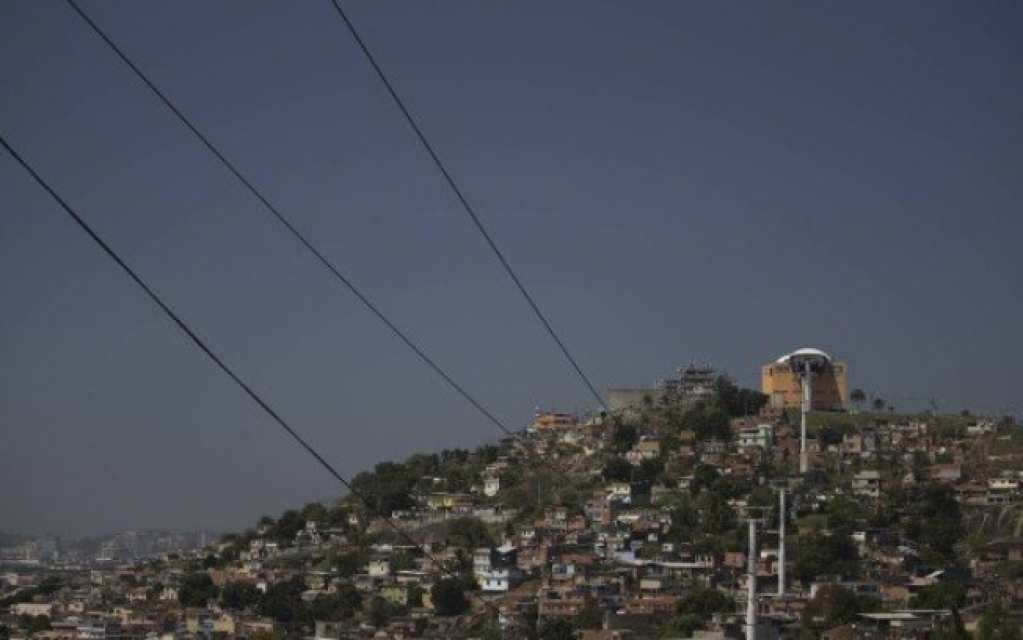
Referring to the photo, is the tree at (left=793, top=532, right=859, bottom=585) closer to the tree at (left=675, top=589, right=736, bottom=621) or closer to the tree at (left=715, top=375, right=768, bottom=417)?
the tree at (left=675, top=589, right=736, bottom=621)

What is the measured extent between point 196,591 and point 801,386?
67.6 feet

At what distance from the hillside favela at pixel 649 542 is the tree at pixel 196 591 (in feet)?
0.16

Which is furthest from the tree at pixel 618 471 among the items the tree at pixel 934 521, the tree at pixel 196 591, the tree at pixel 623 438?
the tree at pixel 196 591

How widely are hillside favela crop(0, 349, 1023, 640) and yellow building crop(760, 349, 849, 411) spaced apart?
95 millimetres

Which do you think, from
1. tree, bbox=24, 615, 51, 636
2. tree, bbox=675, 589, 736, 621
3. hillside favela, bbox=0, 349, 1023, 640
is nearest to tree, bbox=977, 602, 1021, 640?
hillside favela, bbox=0, 349, 1023, 640

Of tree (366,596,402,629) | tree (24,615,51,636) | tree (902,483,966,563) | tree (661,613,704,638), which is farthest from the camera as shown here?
tree (24,615,51,636)

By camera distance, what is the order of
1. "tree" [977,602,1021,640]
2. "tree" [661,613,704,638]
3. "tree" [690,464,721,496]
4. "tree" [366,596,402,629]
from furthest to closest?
"tree" [690,464,721,496] → "tree" [366,596,402,629] → "tree" [661,613,704,638] → "tree" [977,602,1021,640]

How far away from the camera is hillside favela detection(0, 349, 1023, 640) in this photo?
33.3 m

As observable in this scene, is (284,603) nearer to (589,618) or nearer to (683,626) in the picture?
(589,618)

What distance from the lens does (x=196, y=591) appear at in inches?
1743

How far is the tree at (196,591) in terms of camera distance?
43875 mm

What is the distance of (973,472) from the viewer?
46594mm

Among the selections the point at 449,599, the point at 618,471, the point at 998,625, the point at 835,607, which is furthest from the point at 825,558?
the point at 618,471

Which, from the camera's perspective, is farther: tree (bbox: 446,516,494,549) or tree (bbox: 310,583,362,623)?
tree (bbox: 446,516,494,549)
